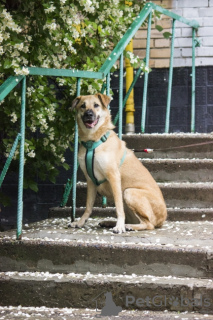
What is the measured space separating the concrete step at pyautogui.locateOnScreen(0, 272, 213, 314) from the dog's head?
4.34 feet

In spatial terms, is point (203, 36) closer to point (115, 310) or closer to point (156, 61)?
point (156, 61)

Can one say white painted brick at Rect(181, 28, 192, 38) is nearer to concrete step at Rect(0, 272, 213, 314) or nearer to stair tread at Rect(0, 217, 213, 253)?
stair tread at Rect(0, 217, 213, 253)

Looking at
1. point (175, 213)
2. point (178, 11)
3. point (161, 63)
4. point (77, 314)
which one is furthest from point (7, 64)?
point (178, 11)

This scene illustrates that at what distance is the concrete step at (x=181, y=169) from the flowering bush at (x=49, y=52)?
35.0 inches

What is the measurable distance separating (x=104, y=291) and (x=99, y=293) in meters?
0.04

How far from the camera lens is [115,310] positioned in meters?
3.71

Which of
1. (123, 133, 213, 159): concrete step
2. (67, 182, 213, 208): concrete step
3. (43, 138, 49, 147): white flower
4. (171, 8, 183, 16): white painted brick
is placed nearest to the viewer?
(67, 182, 213, 208): concrete step

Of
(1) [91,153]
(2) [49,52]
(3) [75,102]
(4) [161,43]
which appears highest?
(4) [161,43]

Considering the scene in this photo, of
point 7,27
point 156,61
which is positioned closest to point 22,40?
point 7,27

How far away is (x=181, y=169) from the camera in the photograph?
5664 millimetres

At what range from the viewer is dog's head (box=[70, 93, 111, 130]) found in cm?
472

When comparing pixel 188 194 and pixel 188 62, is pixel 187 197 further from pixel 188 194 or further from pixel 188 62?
pixel 188 62

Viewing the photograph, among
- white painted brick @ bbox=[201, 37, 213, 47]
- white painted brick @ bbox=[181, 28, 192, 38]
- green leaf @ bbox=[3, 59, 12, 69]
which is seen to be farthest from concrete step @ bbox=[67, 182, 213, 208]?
white painted brick @ bbox=[181, 28, 192, 38]

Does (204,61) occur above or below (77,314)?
above
